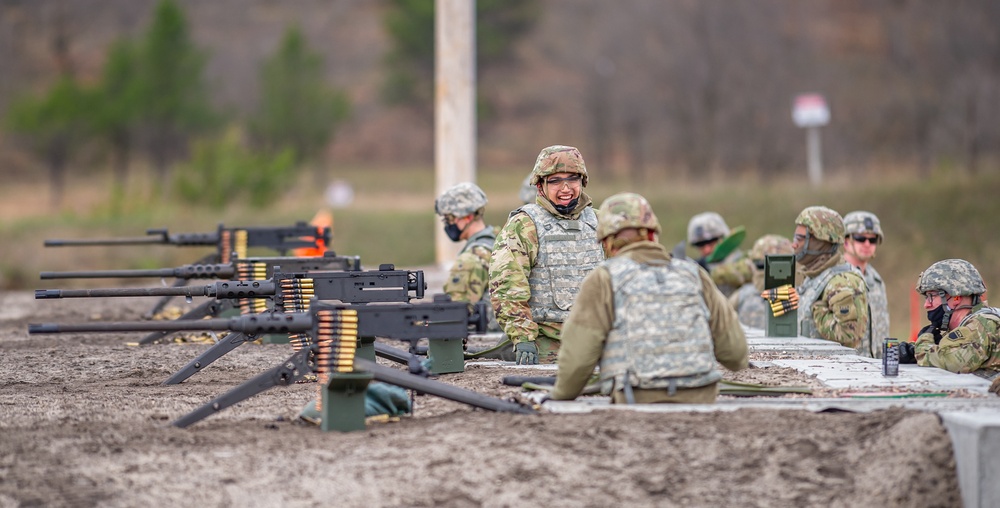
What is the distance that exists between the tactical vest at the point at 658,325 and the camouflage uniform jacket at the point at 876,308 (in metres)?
4.45

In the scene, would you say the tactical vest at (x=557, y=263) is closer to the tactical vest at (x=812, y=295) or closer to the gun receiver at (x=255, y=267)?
the tactical vest at (x=812, y=295)

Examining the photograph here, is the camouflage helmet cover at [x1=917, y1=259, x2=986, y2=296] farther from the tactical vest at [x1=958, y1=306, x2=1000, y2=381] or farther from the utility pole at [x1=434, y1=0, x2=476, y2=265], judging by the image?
the utility pole at [x1=434, y1=0, x2=476, y2=265]

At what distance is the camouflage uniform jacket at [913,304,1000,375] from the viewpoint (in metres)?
9.22

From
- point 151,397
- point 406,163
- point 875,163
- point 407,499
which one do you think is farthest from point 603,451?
point 406,163

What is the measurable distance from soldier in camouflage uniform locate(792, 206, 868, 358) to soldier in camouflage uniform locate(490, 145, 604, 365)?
2.29m

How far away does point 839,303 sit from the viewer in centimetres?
1097

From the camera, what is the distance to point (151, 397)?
9391 millimetres

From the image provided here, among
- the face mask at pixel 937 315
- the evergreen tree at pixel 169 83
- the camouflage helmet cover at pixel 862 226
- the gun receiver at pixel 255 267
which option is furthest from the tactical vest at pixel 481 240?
the evergreen tree at pixel 169 83

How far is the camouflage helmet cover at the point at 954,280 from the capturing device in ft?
31.3

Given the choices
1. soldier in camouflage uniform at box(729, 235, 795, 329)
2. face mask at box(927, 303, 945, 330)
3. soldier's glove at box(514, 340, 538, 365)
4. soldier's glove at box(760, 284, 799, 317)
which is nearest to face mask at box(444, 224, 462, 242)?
soldier's glove at box(514, 340, 538, 365)

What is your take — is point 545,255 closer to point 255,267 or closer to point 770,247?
point 255,267

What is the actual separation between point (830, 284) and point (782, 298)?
710 mm

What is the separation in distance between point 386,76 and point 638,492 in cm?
4851

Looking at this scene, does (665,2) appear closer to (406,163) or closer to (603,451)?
(406,163)
